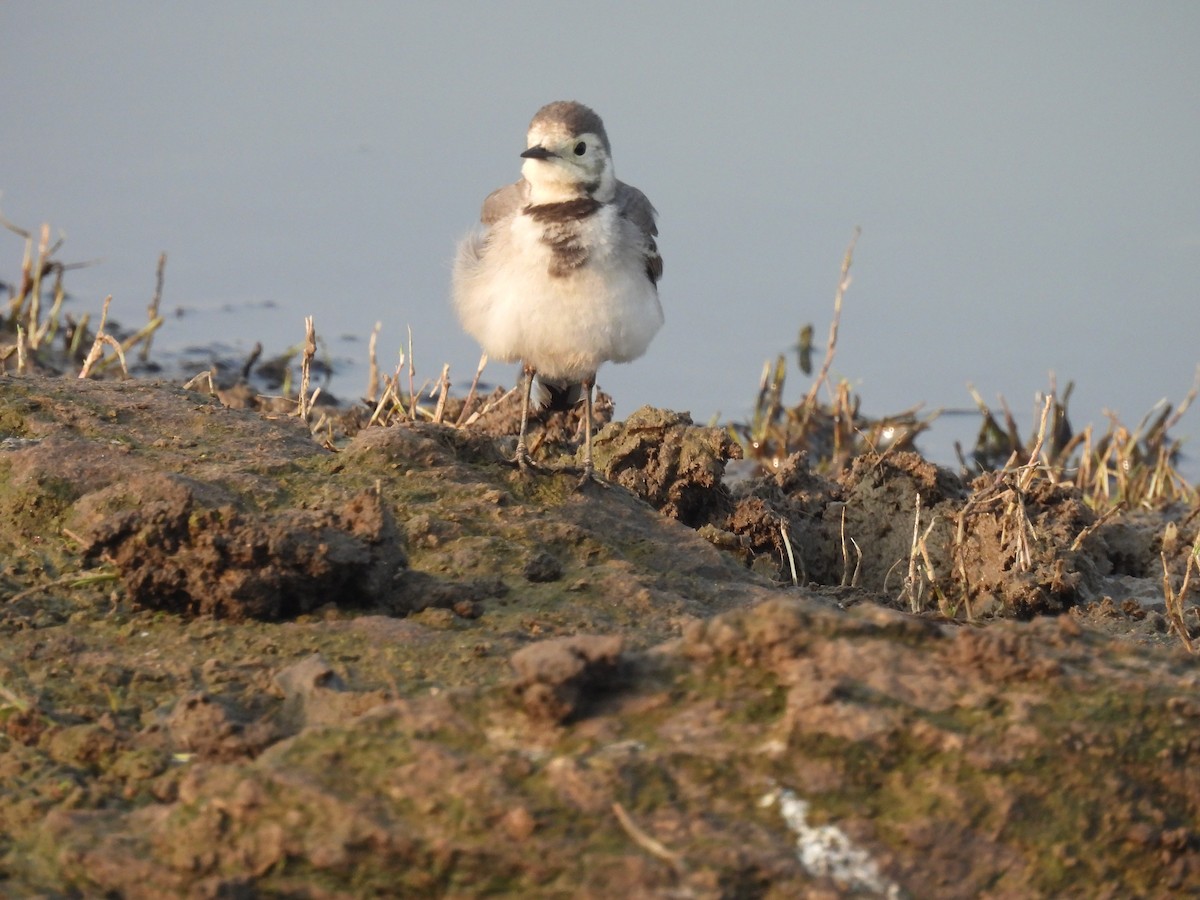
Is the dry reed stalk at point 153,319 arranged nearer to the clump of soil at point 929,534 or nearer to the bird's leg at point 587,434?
the bird's leg at point 587,434

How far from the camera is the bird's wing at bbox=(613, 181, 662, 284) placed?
6.51m

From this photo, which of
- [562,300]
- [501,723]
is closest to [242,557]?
[501,723]

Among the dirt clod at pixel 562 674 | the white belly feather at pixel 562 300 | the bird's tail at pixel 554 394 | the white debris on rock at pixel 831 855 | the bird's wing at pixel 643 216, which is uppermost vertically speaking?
the bird's wing at pixel 643 216

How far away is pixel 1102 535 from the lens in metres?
6.34

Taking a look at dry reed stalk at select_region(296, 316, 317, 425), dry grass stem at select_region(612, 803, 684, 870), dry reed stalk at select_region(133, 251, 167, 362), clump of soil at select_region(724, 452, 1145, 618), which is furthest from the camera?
dry reed stalk at select_region(133, 251, 167, 362)

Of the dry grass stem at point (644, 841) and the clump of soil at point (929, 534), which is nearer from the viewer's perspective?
the dry grass stem at point (644, 841)

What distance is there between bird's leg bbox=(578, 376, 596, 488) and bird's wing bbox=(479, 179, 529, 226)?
2.50 ft

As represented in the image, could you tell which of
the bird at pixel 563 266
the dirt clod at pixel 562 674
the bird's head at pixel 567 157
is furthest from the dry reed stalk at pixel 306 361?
the dirt clod at pixel 562 674

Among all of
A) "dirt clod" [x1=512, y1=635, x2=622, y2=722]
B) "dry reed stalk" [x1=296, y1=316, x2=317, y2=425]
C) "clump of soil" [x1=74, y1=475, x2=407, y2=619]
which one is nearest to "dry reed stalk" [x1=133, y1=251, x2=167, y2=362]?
"dry reed stalk" [x1=296, y1=316, x2=317, y2=425]

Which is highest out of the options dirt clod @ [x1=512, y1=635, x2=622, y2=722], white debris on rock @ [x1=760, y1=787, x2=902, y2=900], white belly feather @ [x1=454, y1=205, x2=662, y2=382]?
white belly feather @ [x1=454, y1=205, x2=662, y2=382]

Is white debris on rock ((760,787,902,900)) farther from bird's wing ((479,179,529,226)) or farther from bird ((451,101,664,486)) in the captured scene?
bird's wing ((479,179,529,226))

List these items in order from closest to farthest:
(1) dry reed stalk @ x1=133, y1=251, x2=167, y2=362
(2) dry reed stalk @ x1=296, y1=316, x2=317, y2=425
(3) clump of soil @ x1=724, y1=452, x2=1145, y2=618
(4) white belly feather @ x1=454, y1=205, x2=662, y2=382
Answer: (3) clump of soil @ x1=724, y1=452, x2=1145, y2=618, (4) white belly feather @ x1=454, y1=205, x2=662, y2=382, (2) dry reed stalk @ x1=296, y1=316, x2=317, y2=425, (1) dry reed stalk @ x1=133, y1=251, x2=167, y2=362

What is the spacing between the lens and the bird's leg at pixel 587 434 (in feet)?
16.8

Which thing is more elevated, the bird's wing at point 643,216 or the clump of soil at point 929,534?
the bird's wing at point 643,216
